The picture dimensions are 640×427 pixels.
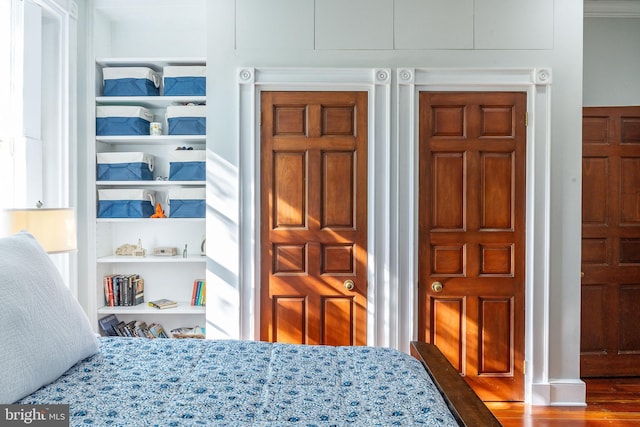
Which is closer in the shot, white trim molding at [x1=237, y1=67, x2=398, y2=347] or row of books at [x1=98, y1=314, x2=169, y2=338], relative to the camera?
white trim molding at [x1=237, y1=67, x2=398, y2=347]

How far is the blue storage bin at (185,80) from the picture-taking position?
3195 mm

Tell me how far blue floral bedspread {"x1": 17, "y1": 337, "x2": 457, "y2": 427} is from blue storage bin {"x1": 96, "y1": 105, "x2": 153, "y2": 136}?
1918 mm

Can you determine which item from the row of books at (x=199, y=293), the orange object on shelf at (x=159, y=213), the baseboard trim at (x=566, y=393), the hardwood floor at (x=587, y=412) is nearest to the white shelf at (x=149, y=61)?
the orange object on shelf at (x=159, y=213)

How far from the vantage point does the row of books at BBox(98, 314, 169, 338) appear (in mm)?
3229

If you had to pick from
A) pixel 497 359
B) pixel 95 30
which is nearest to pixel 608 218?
pixel 497 359

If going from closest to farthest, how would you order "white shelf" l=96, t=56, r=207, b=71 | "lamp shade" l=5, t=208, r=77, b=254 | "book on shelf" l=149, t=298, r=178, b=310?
"lamp shade" l=5, t=208, r=77, b=254 < "white shelf" l=96, t=56, r=207, b=71 < "book on shelf" l=149, t=298, r=178, b=310

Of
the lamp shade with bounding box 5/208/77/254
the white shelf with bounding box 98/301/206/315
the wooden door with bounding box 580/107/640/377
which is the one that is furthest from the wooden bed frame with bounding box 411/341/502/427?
the wooden door with bounding box 580/107/640/377

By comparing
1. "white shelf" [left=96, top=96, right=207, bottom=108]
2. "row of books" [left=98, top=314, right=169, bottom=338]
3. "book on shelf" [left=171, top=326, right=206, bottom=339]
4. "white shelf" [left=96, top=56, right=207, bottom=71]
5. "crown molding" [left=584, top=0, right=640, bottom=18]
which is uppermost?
"crown molding" [left=584, top=0, right=640, bottom=18]

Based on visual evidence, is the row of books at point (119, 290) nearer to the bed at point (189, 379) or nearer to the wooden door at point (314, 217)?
the wooden door at point (314, 217)

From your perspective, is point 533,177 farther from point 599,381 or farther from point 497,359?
point 599,381

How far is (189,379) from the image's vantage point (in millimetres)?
1375

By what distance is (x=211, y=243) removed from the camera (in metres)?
2.96

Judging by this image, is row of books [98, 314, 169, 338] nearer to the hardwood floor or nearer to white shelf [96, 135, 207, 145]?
white shelf [96, 135, 207, 145]

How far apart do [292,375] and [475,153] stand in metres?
2.09
